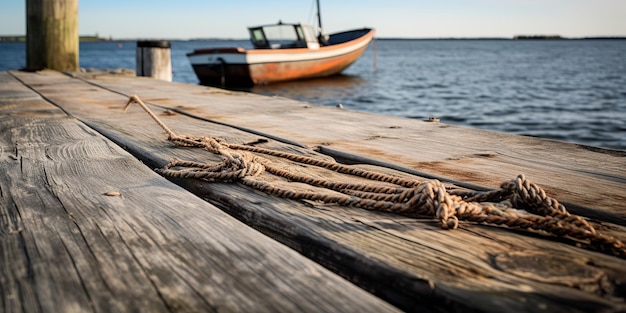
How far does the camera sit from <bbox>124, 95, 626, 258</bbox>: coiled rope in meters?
1.17

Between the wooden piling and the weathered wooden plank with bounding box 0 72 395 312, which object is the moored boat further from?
the weathered wooden plank with bounding box 0 72 395 312

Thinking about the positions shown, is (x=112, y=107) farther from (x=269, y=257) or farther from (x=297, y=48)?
(x=297, y=48)

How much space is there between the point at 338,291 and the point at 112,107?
10.3 feet

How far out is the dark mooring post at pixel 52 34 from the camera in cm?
718

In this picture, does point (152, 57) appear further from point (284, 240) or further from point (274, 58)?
point (274, 58)

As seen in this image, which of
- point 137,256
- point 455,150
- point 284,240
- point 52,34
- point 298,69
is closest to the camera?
point 137,256

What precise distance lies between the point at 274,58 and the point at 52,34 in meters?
11.5

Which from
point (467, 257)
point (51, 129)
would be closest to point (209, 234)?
point (467, 257)

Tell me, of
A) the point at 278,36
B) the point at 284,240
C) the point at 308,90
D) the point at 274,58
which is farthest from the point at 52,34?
the point at 278,36

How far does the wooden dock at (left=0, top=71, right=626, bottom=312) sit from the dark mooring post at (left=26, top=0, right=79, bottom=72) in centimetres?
580

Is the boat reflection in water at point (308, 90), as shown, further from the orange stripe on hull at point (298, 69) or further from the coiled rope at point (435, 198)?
the coiled rope at point (435, 198)

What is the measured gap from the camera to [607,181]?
170 centimetres

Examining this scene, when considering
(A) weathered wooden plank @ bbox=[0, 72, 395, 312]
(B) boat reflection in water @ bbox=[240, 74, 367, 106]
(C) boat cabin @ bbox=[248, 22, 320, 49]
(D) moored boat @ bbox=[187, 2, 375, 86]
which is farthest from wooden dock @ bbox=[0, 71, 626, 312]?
(C) boat cabin @ bbox=[248, 22, 320, 49]

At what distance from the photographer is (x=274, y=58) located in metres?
18.5
